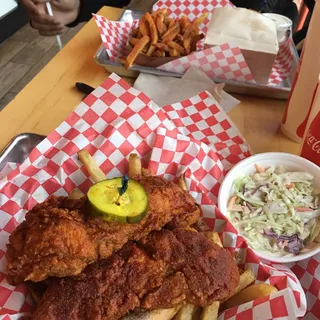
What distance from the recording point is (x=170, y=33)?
224 cm

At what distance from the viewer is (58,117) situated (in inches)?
75.3

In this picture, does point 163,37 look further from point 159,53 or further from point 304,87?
point 304,87

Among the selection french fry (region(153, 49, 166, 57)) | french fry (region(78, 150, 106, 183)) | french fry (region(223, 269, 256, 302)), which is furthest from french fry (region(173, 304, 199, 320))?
french fry (region(153, 49, 166, 57))

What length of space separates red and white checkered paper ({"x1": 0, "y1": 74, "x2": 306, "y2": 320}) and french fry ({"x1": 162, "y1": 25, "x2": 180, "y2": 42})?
0.51 meters

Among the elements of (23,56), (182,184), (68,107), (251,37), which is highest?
(251,37)

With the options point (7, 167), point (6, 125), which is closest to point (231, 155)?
point (7, 167)

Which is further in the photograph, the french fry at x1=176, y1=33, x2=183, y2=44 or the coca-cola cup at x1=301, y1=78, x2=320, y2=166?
the french fry at x1=176, y1=33, x2=183, y2=44

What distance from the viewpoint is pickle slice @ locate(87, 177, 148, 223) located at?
3.45 ft

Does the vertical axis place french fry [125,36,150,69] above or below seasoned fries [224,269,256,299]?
above

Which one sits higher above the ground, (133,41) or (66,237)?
(66,237)

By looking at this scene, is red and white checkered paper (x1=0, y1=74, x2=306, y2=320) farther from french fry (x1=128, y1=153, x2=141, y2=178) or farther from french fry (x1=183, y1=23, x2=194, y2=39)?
french fry (x1=183, y1=23, x2=194, y2=39)

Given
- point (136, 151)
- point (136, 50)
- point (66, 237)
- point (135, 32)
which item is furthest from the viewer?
point (135, 32)

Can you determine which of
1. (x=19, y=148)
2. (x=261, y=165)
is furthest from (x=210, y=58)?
(x=19, y=148)

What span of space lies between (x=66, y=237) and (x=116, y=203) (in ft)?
0.50
